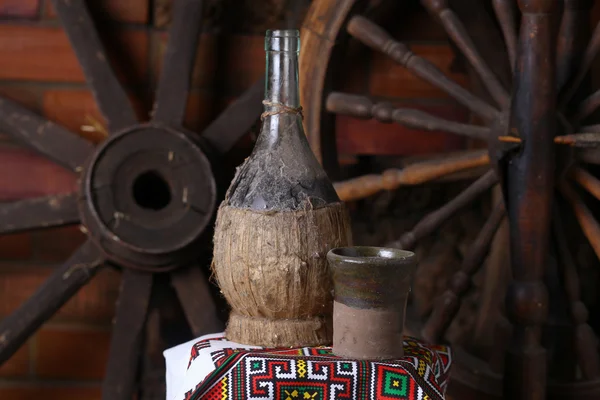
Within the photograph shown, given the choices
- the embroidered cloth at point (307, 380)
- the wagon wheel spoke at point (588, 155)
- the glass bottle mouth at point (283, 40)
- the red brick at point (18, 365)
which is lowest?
the red brick at point (18, 365)

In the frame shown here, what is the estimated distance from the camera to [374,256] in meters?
1.18

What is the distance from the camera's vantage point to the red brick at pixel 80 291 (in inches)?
77.2

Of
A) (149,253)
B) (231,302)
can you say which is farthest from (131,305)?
Result: (231,302)

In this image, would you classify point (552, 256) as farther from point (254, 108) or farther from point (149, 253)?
point (149, 253)

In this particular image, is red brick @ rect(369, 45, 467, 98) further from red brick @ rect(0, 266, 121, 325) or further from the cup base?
the cup base

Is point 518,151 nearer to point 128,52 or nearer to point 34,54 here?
point 128,52

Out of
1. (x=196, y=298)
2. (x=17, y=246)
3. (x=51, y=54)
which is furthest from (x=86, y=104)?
(x=196, y=298)

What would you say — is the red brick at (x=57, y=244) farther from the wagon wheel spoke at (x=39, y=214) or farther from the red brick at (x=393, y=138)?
the red brick at (x=393, y=138)

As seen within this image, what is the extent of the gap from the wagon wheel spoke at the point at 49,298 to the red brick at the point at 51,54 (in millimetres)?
417

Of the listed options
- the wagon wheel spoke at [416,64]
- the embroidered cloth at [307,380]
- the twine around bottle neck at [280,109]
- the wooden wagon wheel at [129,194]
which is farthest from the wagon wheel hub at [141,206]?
the embroidered cloth at [307,380]

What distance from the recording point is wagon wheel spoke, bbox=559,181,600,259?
1443 millimetres

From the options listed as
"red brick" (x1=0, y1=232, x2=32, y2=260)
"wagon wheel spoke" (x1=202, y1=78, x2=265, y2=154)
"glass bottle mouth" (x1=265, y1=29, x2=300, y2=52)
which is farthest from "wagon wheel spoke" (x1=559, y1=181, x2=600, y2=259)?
"red brick" (x1=0, y1=232, x2=32, y2=260)

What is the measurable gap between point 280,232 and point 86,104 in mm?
951

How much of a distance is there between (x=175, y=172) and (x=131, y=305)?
12.5 inches
